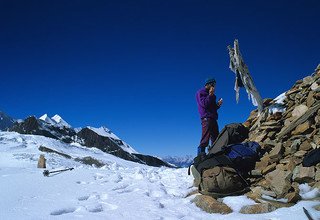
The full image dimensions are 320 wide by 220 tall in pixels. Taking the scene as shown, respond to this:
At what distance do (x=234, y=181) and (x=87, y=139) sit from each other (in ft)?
554

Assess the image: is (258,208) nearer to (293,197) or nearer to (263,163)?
(293,197)

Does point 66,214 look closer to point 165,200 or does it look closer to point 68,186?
point 165,200

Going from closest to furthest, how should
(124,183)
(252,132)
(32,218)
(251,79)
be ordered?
(32,218) → (124,183) → (252,132) → (251,79)

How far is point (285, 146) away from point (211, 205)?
3086 mm

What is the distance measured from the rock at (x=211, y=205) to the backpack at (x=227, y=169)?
1.46 ft

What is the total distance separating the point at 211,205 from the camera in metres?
6.08

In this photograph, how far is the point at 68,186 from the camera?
8.59m

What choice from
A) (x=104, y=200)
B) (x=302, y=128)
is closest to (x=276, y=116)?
(x=302, y=128)

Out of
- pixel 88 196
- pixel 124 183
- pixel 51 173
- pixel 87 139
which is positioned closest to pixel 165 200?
pixel 88 196

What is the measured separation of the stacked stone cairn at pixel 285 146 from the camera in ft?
19.9

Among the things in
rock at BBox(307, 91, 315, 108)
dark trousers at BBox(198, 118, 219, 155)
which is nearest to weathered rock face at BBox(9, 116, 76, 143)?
dark trousers at BBox(198, 118, 219, 155)

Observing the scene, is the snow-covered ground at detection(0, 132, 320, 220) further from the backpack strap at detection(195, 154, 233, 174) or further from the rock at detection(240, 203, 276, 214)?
the backpack strap at detection(195, 154, 233, 174)

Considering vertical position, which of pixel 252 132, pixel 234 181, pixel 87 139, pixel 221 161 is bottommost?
pixel 234 181

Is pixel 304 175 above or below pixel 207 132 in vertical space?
below
